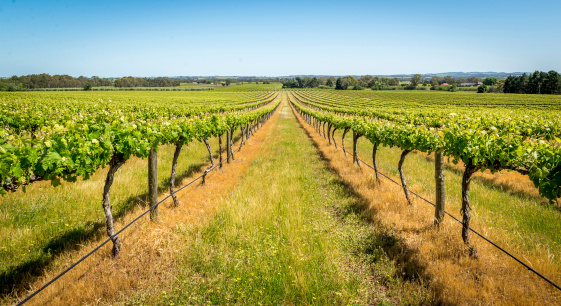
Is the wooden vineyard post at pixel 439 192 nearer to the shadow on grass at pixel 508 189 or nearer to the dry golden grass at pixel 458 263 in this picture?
the dry golden grass at pixel 458 263

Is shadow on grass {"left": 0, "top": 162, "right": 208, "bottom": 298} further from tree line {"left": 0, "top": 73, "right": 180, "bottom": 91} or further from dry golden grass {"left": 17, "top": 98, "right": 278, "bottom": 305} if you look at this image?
tree line {"left": 0, "top": 73, "right": 180, "bottom": 91}

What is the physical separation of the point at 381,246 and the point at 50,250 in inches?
262

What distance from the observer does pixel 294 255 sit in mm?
4562

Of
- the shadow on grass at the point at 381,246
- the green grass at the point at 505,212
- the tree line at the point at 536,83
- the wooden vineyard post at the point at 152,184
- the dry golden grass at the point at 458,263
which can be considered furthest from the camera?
the tree line at the point at 536,83

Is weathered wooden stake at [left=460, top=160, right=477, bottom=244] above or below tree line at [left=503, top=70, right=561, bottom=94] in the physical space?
below

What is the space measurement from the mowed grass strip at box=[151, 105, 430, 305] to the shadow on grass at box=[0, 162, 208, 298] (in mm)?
2094

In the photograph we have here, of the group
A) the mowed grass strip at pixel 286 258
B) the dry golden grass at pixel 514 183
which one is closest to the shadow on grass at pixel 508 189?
the dry golden grass at pixel 514 183

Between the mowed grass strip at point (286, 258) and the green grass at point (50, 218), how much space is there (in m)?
2.35

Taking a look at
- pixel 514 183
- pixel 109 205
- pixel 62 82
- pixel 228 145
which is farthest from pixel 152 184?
pixel 62 82

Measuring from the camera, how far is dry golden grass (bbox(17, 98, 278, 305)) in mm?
3746

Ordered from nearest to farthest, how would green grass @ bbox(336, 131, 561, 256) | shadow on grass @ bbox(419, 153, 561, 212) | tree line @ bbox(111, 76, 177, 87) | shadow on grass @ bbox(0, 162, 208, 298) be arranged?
shadow on grass @ bbox(0, 162, 208, 298)
green grass @ bbox(336, 131, 561, 256)
shadow on grass @ bbox(419, 153, 561, 212)
tree line @ bbox(111, 76, 177, 87)

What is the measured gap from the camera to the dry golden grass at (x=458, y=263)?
3715 mm

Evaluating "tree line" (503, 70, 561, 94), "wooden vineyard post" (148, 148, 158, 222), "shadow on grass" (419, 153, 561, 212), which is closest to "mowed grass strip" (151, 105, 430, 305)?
"wooden vineyard post" (148, 148, 158, 222)

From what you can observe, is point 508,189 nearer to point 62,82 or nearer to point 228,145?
point 228,145
